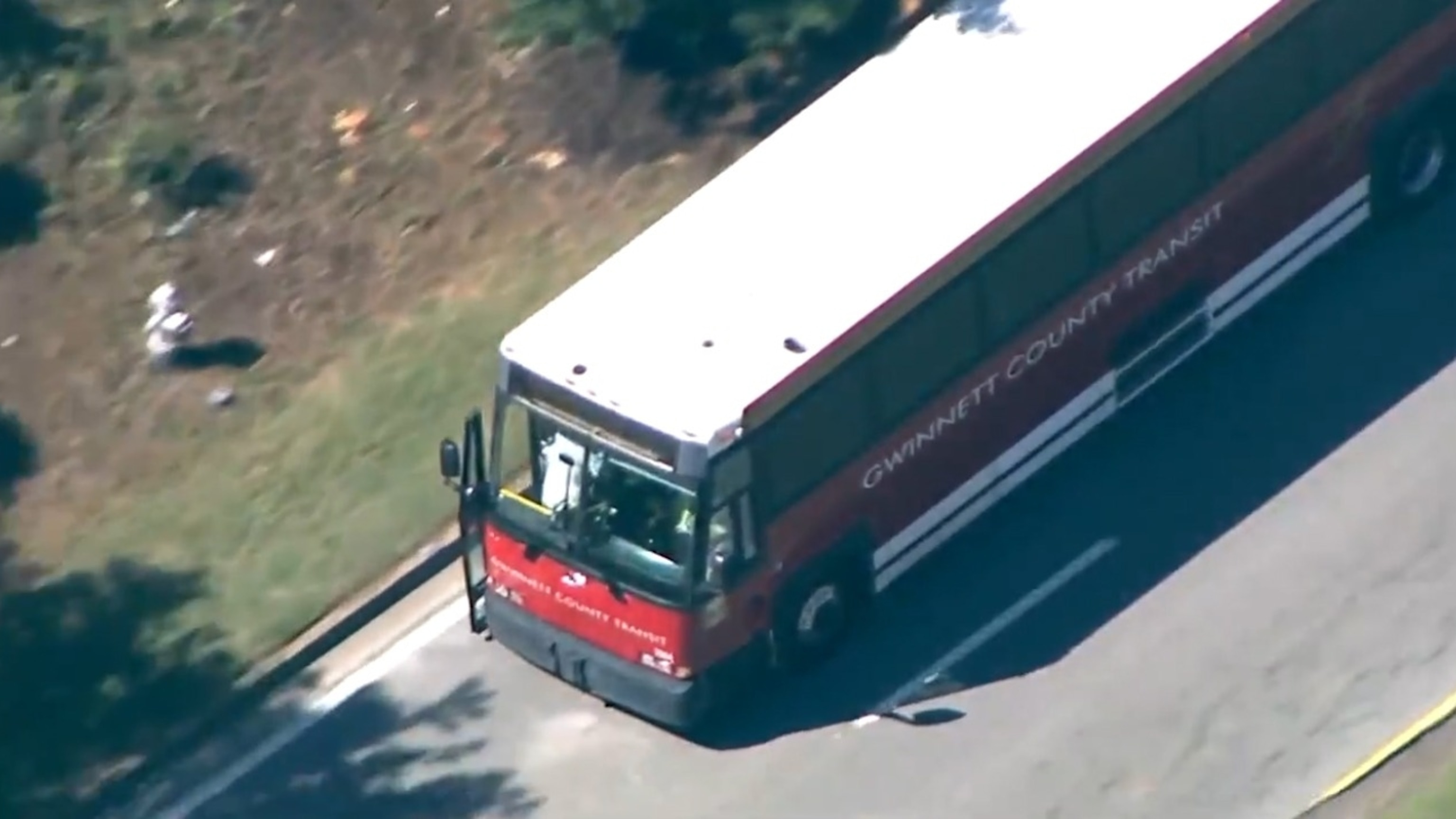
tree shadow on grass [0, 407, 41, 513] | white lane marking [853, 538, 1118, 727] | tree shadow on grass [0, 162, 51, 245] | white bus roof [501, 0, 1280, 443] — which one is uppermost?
white bus roof [501, 0, 1280, 443]

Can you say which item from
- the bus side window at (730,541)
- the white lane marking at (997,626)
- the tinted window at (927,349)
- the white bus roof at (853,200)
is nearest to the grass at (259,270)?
the white bus roof at (853,200)

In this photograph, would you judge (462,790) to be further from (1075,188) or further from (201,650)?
(1075,188)

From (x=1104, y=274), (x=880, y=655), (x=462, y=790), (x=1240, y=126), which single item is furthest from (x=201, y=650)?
(x=1240, y=126)

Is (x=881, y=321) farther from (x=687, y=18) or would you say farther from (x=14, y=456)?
(x=14, y=456)

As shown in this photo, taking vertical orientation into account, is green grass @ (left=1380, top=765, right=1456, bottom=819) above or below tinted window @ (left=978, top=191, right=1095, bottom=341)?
below

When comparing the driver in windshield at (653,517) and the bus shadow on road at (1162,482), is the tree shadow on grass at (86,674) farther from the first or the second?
the bus shadow on road at (1162,482)

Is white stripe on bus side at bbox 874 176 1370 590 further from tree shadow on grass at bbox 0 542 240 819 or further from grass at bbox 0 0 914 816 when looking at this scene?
tree shadow on grass at bbox 0 542 240 819

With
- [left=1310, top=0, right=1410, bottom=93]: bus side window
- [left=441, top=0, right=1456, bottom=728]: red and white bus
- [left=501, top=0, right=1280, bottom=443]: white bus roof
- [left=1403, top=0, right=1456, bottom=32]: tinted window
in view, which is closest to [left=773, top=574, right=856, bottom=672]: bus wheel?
[left=441, top=0, right=1456, bottom=728]: red and white bus
